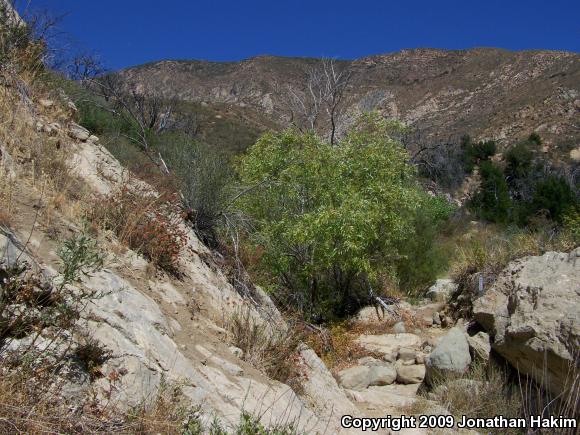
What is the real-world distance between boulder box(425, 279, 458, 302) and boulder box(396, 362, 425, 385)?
4263mm

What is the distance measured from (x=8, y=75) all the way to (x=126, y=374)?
4.15 meters

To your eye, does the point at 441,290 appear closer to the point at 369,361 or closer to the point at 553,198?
the point at 369,361

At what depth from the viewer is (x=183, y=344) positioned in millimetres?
3881

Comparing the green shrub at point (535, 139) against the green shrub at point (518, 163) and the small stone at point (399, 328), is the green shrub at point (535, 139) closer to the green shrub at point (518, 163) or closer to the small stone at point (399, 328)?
the green shrub at point (518, 163)

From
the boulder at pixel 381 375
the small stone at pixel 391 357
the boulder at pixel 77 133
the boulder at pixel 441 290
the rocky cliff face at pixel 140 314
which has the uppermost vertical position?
the boulder at pixel 77 133

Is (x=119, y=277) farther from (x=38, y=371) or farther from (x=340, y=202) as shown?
(x=340, y=202)

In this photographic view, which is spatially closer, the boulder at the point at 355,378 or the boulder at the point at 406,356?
the boulder at the point at 355,378

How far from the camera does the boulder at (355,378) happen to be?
7898 mm

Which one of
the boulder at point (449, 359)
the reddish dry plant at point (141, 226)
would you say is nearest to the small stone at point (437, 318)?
the boulder at point (449, 359)

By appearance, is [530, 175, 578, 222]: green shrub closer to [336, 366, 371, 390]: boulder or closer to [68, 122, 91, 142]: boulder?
[336, 366, 371, 390]: boulder

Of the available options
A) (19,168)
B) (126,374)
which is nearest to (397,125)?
(19,168)

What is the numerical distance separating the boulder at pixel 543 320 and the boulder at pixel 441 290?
16.0ft

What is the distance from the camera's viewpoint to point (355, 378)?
319 inches

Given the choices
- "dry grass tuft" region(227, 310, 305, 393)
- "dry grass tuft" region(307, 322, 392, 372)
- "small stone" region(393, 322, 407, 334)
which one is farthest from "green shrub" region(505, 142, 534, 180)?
"dry grass tuft" region(227, 310, 305, 393)
